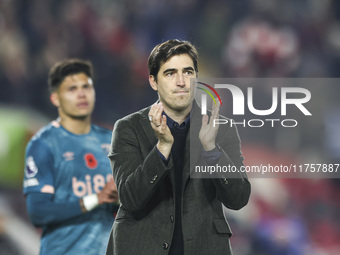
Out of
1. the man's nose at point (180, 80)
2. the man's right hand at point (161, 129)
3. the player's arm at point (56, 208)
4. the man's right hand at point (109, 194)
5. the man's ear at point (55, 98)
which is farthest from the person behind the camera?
the man's ear at point (55, 98)

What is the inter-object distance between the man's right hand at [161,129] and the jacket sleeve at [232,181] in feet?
0.65

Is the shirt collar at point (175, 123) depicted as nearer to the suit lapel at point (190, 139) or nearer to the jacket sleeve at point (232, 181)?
the suit lapel at point (190, 139)

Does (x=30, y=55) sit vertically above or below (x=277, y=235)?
above

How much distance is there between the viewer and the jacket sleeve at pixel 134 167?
7.55 ft

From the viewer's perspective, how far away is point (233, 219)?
646 cm

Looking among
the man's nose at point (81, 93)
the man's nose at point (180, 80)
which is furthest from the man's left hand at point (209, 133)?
the man's nose at point (81, 93)

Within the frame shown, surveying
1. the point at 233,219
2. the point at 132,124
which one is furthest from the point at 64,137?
the point at 233,219

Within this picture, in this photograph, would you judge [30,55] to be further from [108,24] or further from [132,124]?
[132,124]

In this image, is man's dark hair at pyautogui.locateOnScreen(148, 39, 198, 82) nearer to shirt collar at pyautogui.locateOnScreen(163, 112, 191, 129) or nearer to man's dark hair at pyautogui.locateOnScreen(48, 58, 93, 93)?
shirt collar at pyautogui.locateOnScreen(163, 112, 191, 129)

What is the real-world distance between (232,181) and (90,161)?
1.59 meters

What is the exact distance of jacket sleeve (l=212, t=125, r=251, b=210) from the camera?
2.34 meters

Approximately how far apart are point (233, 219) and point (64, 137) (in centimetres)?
305

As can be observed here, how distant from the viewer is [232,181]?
2.34 metres

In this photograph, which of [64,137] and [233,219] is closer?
[64,137]
